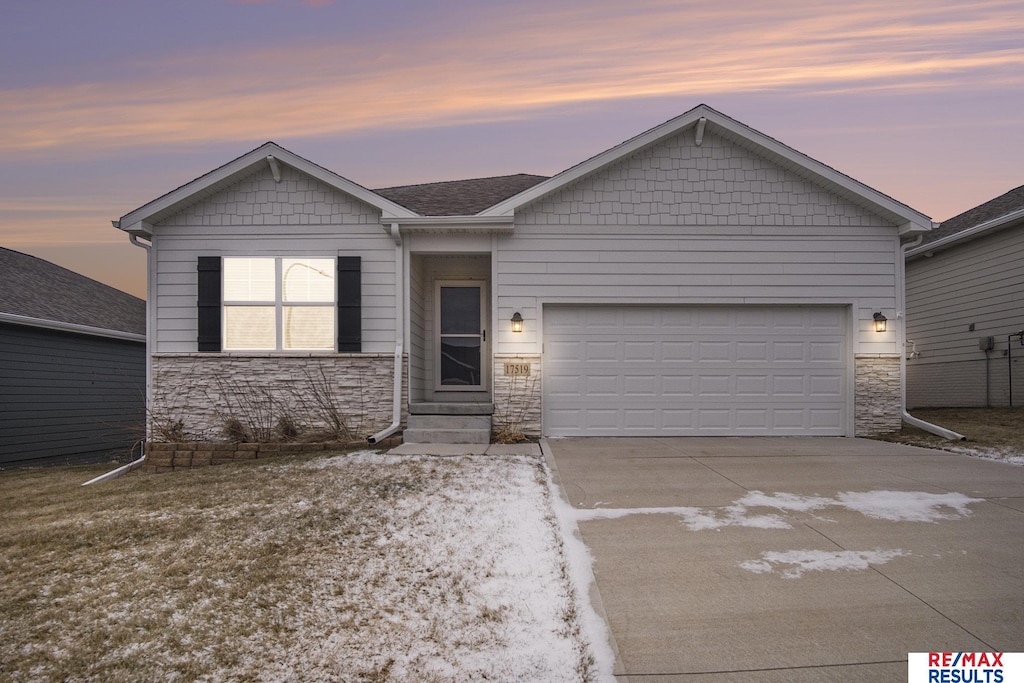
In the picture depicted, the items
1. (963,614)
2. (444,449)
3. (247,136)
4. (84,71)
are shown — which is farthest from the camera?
(247,136)

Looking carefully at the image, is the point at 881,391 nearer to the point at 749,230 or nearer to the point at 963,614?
the point at 749,230

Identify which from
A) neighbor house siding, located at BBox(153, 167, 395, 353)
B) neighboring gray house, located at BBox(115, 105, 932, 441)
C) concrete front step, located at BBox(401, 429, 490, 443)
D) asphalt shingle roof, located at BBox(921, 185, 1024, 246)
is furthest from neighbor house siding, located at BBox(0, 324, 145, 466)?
asphalt shingle roof, located at BBox(921, 185, 1024, 246)

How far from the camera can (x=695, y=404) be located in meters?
8.86

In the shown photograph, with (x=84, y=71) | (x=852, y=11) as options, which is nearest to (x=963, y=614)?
(x=852, y=11)

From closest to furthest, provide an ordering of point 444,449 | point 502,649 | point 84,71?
point 502,649, point 444,449, point 84,71

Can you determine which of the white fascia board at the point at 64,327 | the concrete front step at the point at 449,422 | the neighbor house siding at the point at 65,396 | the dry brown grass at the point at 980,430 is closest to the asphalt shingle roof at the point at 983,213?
the dry brown grass at the point at 980,430

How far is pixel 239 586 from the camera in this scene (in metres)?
3.51

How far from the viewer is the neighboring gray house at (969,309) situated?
11.6 m

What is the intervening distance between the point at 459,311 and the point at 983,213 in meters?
12.8

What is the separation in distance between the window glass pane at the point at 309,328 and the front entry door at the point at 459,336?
2.06 meters

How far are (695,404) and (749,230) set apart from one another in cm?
297

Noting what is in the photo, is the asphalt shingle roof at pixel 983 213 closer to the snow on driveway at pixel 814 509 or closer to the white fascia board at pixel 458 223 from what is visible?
the snow on driveway at pixel 814 509

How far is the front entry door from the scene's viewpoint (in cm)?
1008

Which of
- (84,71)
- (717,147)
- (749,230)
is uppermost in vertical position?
(84,71)
